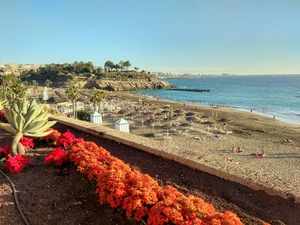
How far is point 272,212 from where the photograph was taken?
4.05 metres

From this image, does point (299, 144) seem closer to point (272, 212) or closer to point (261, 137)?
point (261, 137)

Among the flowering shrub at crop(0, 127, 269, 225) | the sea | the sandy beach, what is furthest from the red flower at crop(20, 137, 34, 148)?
the sea

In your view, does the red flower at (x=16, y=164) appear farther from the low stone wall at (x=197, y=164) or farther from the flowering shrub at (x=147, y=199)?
the low stone wall at (x=197, y=164)

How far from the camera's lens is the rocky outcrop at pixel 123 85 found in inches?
3626

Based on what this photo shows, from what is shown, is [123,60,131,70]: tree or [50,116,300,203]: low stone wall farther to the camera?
[123,60,131,70]: tree

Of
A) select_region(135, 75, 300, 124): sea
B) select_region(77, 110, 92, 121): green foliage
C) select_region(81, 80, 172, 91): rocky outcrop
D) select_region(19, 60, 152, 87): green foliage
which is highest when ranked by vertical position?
select_region(19, 60, 152, 87): green foliage

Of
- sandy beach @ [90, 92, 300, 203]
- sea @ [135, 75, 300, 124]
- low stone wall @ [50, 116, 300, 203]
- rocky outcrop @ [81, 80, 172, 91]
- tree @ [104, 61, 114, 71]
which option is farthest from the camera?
tree @ [104, 61, 114, 71]

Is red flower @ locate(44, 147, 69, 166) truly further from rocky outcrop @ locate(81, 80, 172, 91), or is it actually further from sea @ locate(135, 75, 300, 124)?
rocky outcrop @ locate(81, 80, 172, 91)

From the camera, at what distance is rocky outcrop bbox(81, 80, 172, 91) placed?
92106 millimetres

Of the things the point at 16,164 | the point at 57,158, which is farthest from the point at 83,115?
the point at 57,158

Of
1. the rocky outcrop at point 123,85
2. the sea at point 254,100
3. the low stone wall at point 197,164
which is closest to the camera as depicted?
the low stone wall at point 197,164

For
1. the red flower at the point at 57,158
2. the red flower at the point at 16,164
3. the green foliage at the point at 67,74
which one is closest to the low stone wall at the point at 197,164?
the red flower at the point at 57,158

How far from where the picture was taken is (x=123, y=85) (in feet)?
324

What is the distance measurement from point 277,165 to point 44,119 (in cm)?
1346
